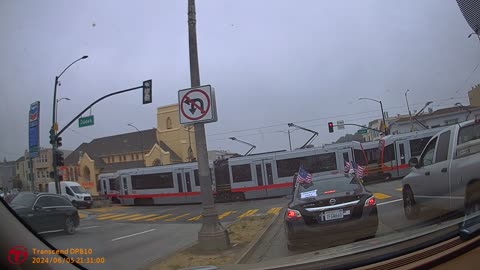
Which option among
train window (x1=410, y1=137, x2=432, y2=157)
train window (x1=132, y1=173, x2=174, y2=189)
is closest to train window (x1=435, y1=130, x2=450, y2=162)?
train window (x1=410, y1=137, x2=432, y2=157)

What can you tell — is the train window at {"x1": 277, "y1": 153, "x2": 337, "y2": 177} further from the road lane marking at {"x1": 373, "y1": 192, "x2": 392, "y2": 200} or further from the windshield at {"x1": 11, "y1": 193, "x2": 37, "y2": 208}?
the windshield at {"x1": 11, "y1": 193, "x2": 37, "y2": 208}

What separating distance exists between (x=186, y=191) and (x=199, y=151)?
2.13 metres

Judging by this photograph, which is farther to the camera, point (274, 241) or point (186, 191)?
point (186, 191)

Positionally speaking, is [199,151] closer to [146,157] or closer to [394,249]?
[146,157]

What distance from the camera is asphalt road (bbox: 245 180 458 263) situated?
20.6 ft

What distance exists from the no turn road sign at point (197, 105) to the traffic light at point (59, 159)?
92.5 inches

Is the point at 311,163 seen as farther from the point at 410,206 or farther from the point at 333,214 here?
Result: the point at 333,214

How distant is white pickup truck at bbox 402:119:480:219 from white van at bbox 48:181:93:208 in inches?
188

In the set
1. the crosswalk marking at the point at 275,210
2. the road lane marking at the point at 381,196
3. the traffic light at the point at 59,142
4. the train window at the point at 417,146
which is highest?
the traffic light at the point at 59,142

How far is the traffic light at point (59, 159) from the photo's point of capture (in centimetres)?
434

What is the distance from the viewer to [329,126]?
25.4 ft

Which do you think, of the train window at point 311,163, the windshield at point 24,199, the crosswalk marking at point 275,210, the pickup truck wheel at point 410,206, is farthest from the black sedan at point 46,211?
the crosswalk marking at point 275,210

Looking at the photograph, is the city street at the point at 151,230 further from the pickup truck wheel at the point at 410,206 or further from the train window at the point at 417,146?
the train window at the point at 417,146

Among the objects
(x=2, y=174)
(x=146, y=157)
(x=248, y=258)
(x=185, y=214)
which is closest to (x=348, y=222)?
(x=248, y=258)
